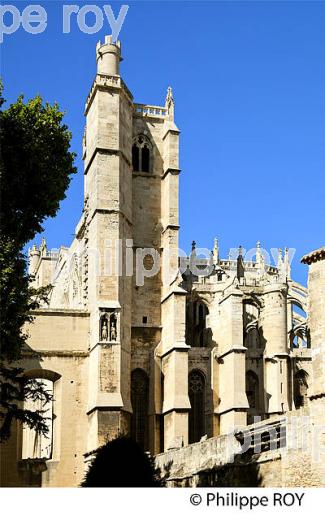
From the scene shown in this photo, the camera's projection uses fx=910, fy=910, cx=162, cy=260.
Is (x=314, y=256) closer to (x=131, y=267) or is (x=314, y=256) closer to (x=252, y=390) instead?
(x=131, y=267)

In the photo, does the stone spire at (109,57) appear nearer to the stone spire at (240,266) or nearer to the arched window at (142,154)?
the arched window at (142,154)

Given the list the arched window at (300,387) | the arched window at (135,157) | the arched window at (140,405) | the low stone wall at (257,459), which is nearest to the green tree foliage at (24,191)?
the low stone wall at (257,459)

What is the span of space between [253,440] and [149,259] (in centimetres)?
1808

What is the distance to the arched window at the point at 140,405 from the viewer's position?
3822 centimetres

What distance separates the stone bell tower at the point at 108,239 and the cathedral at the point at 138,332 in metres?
0.05

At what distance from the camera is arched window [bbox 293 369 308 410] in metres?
42.5

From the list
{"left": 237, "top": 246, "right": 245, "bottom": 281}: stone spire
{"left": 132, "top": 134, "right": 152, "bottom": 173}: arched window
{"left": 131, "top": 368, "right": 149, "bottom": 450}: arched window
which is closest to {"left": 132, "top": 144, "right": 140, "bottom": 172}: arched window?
{"left": 132, "top": 134, "right": 152, "bottom": 173}: arched window

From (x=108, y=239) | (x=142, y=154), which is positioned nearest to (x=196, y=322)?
(x=142, y=154)

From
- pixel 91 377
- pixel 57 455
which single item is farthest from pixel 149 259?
pixel 57 455

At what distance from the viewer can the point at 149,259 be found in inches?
1570

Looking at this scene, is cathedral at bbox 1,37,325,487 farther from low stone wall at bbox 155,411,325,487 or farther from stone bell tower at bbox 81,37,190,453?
low stone wall at bbox 155,411,325,487
